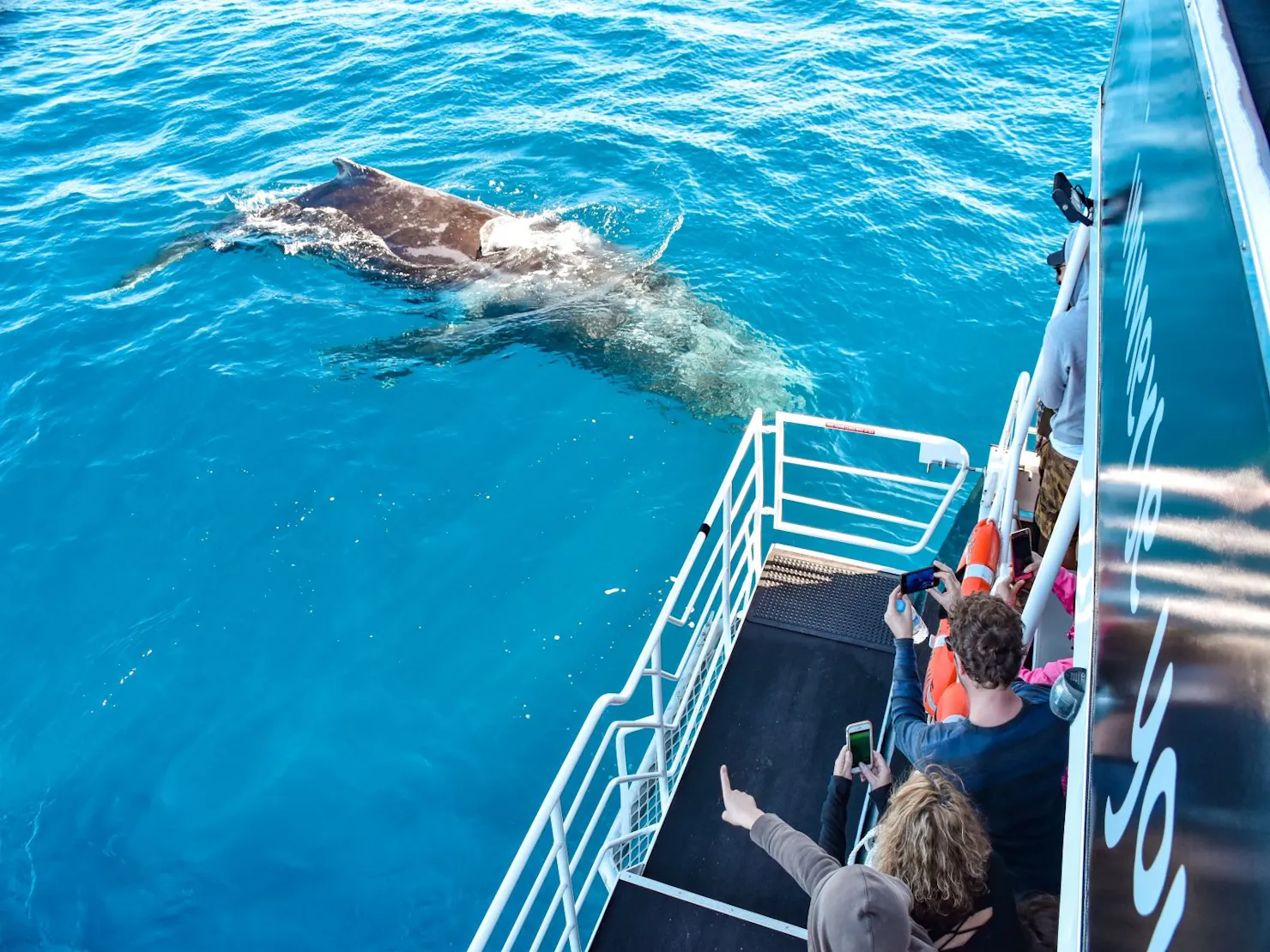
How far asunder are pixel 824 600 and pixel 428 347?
6.94 m

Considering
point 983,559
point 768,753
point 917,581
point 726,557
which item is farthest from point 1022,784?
point 726,557

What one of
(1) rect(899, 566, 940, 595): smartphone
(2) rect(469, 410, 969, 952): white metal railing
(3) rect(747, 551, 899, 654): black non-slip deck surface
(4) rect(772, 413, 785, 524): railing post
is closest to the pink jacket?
(1) rect(899, 566, 940, 595): smartphone

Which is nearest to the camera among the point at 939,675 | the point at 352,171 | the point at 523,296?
the point at 939,675

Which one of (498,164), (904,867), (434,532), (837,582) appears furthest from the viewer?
(498,164)

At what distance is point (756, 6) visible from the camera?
19.7 meters

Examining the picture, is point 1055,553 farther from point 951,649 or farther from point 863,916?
point 863,916

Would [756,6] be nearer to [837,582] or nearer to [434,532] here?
[434,532]

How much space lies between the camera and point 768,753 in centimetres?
539

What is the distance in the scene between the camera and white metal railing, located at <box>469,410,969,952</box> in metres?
4.00

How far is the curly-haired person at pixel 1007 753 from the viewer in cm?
337

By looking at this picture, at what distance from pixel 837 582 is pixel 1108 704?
4.38 m

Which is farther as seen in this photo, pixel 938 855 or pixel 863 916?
pixel 938 855

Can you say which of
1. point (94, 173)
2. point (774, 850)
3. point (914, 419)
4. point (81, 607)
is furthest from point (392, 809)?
Result: point (94, 173)

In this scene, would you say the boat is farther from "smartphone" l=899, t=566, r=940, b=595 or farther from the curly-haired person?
"smartphone" l=899, t=566, r=940, b=595
